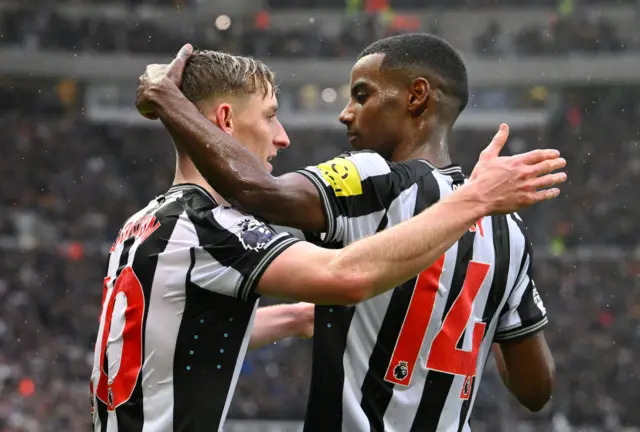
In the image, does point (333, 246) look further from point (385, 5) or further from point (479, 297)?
point (385, 5)

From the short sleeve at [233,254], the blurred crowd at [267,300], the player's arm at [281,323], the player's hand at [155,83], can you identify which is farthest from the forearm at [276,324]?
the blurred crowd at [267,300]

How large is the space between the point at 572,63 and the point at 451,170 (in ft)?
55.9

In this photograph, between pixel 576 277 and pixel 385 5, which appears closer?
pixel 576 277

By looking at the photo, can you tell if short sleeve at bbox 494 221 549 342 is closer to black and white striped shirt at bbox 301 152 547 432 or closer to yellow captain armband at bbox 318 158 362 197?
black and white striped shirt at bbox 301 152 547 432

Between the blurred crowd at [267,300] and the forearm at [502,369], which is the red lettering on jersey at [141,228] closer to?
the forearm at [502,369]

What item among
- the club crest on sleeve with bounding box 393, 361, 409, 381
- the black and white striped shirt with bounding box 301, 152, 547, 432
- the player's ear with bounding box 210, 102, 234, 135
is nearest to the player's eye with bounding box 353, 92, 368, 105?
the black and white striped shirt with bounding box 301, 152, 547, 432

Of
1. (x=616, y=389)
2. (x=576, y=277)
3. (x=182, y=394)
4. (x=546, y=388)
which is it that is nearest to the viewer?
(x=182, y=394)

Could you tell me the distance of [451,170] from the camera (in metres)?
3.23

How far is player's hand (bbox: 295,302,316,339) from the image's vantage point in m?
3.67

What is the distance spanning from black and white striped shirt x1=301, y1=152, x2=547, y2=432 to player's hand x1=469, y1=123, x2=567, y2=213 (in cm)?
39

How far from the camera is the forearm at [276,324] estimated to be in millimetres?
3594

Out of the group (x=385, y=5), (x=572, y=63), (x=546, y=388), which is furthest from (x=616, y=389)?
(x=546, y=388)

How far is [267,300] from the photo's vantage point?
15.2m

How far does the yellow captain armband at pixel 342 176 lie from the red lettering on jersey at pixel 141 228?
50 cm
